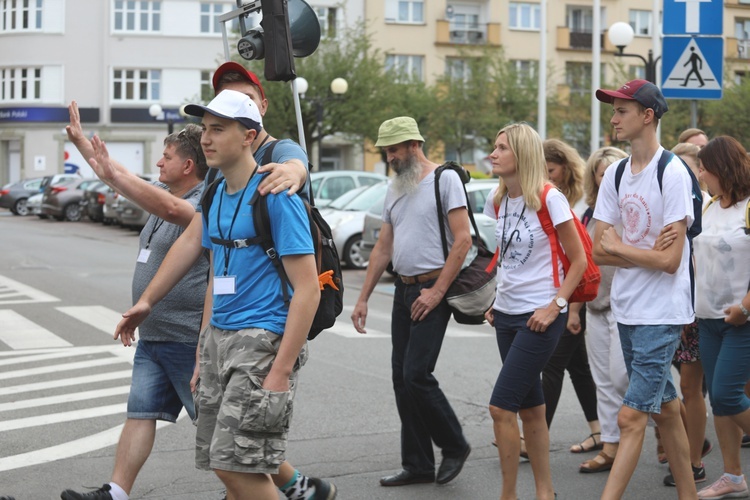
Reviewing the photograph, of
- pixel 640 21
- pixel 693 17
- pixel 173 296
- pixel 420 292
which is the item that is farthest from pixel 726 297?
pixel 640 21

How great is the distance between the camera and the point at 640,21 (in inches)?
2446

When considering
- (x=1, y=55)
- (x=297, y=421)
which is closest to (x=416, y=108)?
(x=1, y=55)

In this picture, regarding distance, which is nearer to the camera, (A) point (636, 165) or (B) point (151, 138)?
(A) point (636, 165)

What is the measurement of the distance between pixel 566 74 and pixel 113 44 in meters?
22.6

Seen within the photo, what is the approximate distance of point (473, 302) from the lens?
6.24 meters

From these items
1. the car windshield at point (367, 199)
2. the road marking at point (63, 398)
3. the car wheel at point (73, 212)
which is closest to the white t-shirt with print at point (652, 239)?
the road marking at point (63, 398)

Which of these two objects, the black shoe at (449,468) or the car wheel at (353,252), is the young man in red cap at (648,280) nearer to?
the black shoe at (449,468)

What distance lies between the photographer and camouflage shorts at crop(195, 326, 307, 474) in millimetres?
4129

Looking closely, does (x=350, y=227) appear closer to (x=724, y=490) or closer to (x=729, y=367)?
(x=724, y=490)

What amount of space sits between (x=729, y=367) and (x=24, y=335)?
8.15 metres

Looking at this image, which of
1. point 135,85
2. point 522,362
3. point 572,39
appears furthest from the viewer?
point 572,39

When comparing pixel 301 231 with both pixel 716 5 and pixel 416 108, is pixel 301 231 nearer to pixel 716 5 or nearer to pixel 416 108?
pixel 716 5

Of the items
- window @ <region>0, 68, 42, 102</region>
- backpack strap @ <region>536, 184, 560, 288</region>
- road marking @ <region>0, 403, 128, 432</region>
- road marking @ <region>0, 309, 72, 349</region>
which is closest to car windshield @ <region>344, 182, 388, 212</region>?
road marking @ <region>0, 309, 72, 349</region>

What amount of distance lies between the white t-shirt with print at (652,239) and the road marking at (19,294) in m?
11.1
